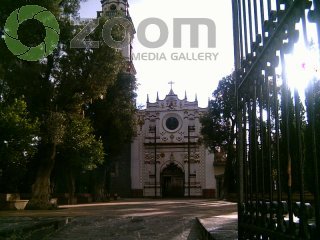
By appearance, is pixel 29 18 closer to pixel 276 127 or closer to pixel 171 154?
pixel 276 127

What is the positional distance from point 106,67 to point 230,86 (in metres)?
11.0

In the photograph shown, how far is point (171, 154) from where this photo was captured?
36.3 metres

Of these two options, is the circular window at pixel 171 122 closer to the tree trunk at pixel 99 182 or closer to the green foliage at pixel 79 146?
the tree trunk at pixel 99 182

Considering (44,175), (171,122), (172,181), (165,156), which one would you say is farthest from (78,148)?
(171,122)

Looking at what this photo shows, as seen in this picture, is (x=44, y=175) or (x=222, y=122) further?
(x=222, y=122)

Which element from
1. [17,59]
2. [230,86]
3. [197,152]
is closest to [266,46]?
[17,59]

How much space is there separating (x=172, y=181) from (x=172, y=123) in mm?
4915

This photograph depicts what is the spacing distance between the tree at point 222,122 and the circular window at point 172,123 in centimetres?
903

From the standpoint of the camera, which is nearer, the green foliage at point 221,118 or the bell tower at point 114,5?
the green foliage at point 221,118

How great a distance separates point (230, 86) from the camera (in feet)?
90.4

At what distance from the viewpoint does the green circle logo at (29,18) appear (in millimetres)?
16000

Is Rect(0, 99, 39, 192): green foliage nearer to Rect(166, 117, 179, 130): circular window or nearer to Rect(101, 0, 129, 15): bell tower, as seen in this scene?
Rect(166, 117, 179, 130): circular window

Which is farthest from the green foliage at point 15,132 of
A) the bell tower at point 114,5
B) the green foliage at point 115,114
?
the bell tower at point 114,5

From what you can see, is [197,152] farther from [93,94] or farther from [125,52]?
[93,94]
